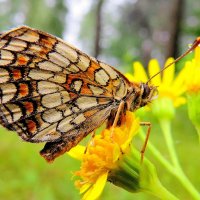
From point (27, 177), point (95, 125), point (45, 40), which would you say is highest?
point (45, 40)

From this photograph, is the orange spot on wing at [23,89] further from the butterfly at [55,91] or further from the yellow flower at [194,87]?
the yellow flower at [194,87]

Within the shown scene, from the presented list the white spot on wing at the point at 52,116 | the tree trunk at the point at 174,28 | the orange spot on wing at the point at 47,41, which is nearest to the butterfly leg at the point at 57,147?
the white spot on wing at the point at 52,116

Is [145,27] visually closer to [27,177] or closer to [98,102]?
[27,177]

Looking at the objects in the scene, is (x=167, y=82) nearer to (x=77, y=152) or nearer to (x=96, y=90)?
(x=96, y=90)

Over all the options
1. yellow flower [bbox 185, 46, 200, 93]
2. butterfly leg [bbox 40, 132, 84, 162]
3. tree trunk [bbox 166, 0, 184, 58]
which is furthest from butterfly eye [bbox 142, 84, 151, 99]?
tree trunk [bbox 166, 0, 184, 58]

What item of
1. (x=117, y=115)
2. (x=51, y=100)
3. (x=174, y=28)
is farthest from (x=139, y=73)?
(x=174, y=28)

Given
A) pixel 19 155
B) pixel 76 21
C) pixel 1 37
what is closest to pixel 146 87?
pixel 1 37
